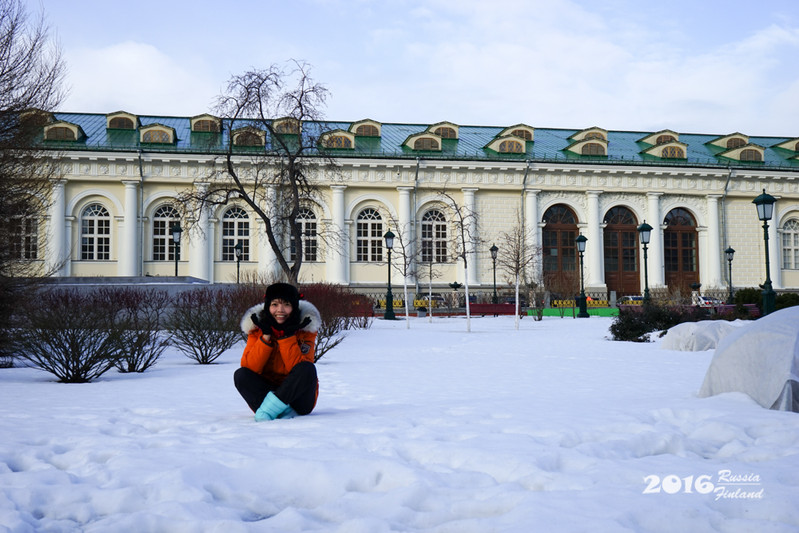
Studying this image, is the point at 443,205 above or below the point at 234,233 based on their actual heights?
above

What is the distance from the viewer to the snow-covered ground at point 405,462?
279cm

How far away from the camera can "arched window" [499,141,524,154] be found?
3853 centimetres

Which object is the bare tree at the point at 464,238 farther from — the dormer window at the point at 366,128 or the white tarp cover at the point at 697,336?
the dormer window at the point at 366,128

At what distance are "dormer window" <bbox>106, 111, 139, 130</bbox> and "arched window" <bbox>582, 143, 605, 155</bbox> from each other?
1099 inches

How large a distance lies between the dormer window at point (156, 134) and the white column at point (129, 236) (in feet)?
9.11

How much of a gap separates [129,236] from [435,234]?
56.8 feet

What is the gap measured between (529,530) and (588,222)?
123 ft

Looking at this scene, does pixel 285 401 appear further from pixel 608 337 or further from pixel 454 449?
pixel 608 337

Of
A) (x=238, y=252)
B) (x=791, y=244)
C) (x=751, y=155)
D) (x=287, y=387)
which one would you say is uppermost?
(x=751, y=155)

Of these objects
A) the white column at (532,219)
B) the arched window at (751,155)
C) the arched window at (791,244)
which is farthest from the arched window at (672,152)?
the white column at (532,219)

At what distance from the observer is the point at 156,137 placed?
3584 centimetres

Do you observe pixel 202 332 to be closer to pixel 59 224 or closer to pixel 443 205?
pixel 59 224

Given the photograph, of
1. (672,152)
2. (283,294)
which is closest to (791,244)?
(672,152)

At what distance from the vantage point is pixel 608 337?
1579 centimetres
